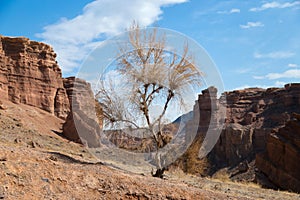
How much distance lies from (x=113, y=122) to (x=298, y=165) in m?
19.1

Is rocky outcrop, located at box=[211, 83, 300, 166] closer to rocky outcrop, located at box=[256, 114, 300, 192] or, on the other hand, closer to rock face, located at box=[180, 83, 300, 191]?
rock face, located at box=[180, 83, 300, 191]

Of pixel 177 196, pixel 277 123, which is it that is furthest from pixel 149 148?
pixel 277 123

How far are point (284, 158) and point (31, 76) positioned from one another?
123 feet

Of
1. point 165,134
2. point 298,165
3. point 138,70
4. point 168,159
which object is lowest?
point 298,165

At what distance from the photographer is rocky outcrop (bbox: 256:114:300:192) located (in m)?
25.8

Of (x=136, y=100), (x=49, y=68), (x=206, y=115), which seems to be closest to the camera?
(x=136, y=100)

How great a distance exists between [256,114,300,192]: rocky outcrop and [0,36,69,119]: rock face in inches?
1301

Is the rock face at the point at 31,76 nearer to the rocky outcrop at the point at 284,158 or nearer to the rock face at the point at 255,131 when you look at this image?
the rock face at the point at 255,131

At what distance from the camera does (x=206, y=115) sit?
60344mm

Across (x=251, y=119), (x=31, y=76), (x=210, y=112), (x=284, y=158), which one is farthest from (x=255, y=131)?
(x=31, y=76)

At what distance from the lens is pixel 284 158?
2780 centimetres

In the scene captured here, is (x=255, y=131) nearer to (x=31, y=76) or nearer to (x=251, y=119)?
(x=251, y=119)

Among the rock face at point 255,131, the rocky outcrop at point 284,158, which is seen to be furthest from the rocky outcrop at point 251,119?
the rocky outcrop at point 284,158

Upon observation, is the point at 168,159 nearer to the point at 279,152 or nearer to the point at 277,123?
the point at 279,152
